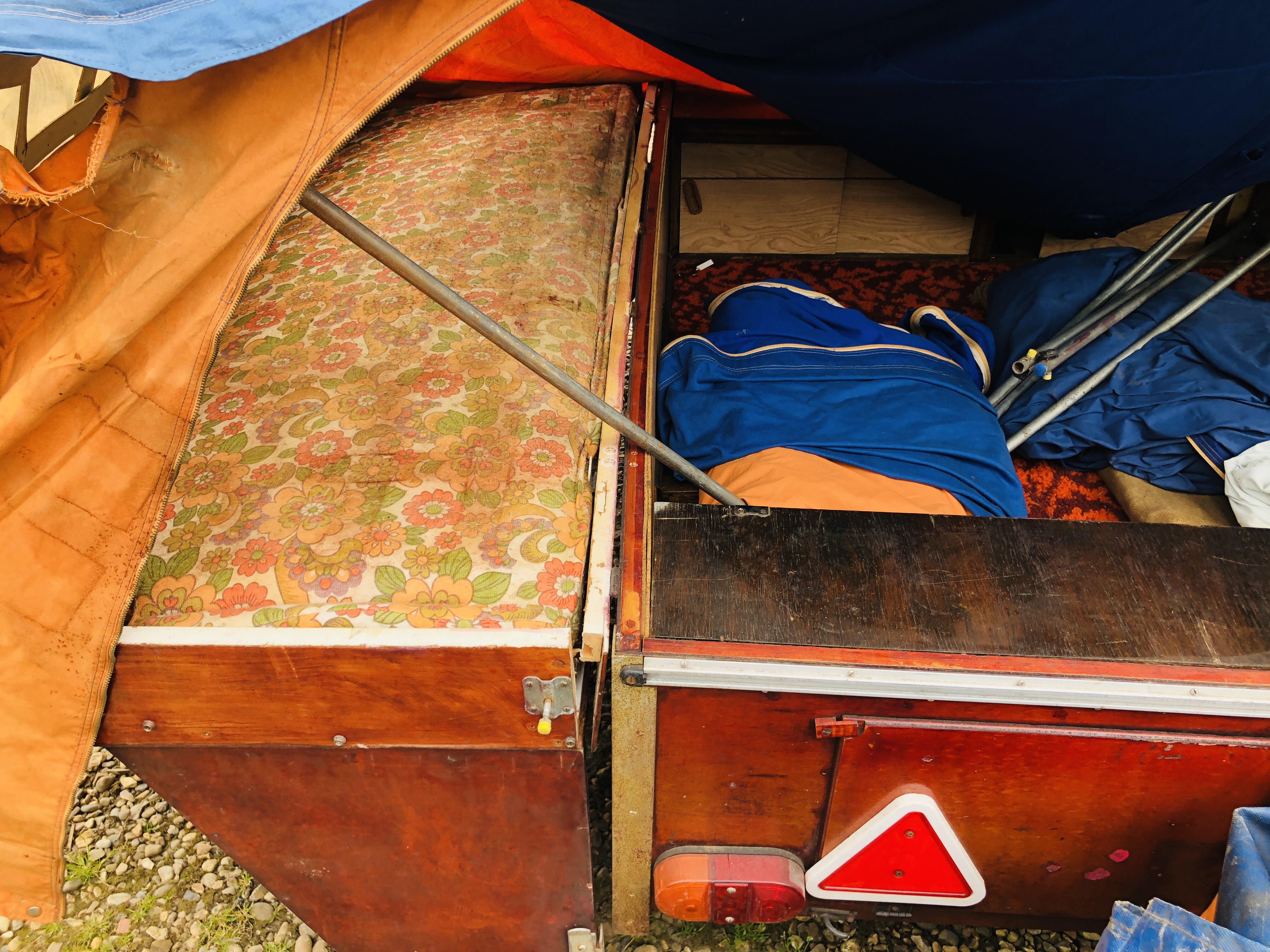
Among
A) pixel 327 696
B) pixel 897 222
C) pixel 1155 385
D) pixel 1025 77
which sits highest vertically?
pixel 897 222

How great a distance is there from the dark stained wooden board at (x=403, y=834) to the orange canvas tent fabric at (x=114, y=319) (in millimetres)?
190

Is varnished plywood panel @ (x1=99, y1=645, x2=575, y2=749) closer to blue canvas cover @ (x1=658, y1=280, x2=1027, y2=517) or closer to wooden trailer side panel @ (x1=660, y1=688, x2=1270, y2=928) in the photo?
wooden trailer side panel @ (x1=660, y1=688, x2=1270, y2=928)

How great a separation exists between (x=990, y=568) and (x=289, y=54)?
1236 millimetres

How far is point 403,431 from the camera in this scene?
1488 mm

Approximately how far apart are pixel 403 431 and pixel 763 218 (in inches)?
88.2

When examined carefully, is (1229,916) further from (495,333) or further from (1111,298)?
(1111,298)

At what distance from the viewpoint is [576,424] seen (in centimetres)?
153

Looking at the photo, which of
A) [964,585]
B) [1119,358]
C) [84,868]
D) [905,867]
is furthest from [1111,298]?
[84,868]

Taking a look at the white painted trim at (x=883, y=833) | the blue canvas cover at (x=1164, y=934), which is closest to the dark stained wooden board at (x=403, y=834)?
the white painted trim at (x=883, y=833)

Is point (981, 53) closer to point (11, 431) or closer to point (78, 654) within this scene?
point (11, 431)

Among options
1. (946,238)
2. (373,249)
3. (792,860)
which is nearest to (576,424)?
(373,249)

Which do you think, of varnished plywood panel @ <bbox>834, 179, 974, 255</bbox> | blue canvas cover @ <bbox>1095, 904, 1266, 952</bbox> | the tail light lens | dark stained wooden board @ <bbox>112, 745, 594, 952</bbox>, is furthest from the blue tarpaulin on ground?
varnished plywood panel @ <bbox>834, 179, 974, 255</bbox>

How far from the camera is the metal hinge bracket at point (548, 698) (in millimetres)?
1157

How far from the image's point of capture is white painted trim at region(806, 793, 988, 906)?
134 cm
